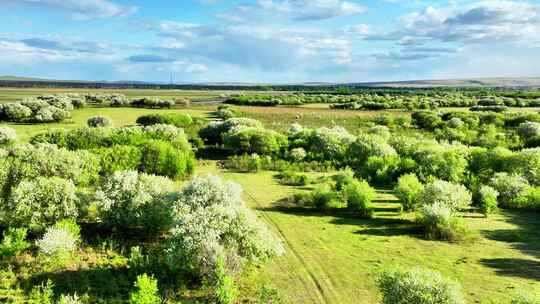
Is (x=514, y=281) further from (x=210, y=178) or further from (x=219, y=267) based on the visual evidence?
(x=210, y=178)

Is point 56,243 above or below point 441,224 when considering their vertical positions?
above

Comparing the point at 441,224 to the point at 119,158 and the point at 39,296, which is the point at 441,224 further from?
the point at 119,158

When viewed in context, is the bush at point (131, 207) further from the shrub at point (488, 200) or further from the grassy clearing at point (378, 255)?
the shrub at point (488, 200)

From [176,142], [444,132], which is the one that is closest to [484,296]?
[176,142]

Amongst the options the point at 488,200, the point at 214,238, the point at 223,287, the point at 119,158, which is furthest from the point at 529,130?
the point at 223,287

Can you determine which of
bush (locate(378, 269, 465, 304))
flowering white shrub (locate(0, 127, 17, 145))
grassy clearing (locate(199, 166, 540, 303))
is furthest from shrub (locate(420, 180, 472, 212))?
flowering white shrub (locate(0, 127, 17, 145))

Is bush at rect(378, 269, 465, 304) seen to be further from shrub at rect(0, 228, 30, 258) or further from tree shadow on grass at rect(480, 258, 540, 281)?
shrub at rect(0, 228, 30, 258)
